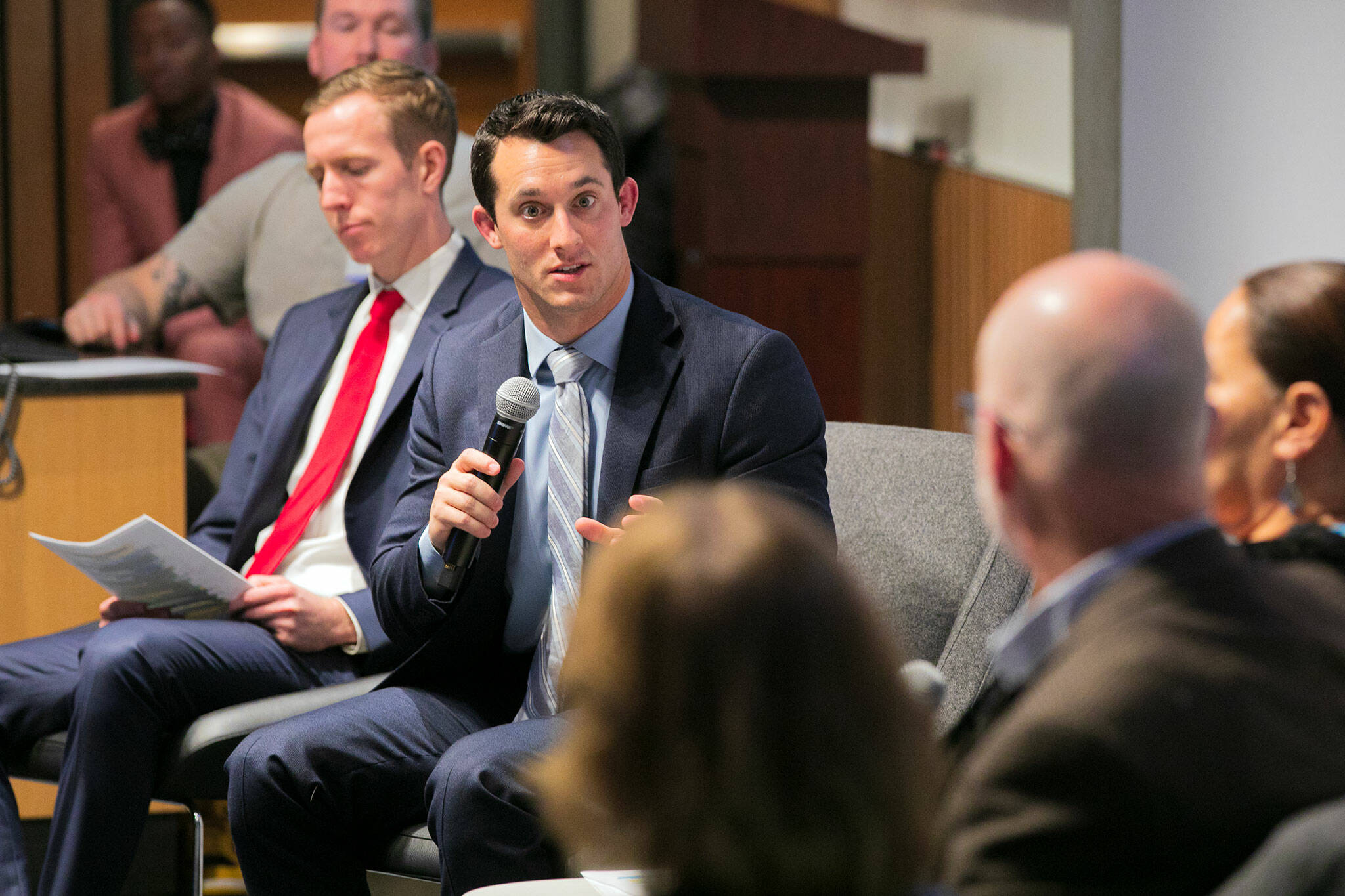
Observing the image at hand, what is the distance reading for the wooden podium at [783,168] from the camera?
4.19 m

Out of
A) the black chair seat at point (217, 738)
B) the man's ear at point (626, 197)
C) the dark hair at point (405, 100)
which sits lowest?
the black chair seat at point (217, 738)

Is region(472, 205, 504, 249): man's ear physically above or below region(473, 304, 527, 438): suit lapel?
above

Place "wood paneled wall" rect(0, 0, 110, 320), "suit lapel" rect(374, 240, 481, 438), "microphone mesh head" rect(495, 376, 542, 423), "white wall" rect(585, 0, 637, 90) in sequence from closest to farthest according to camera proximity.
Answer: "microphone mesh head" rect(495, 376, 542, 423)
"suit lapel" rect(374, 240, 481, 438)
"wood paneled wall" rect(0, 0, 110, 320)
"white wall" rect(585, 0, 637, 90)

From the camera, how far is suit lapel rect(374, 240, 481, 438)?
2336 mm

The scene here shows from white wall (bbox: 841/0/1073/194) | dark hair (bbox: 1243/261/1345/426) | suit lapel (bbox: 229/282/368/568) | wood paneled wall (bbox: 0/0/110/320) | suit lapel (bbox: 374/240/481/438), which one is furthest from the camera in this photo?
wood paneled wall (bbox: 0/0/110/320)

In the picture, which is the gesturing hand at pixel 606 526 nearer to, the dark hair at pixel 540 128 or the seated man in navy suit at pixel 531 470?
the seated man in navy suit at pixel 531 470

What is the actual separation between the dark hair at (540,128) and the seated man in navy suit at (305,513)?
0.36 meters

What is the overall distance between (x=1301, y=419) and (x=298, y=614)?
1482 millimetres

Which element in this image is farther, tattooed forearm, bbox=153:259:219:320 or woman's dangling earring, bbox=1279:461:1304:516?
tattooed forearm, bbox=153:259:219:320

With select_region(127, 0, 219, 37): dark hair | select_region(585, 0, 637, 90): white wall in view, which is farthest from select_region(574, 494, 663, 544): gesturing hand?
select_region(585, 0, 637, 90): white wall

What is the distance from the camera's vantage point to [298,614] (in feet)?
7.30

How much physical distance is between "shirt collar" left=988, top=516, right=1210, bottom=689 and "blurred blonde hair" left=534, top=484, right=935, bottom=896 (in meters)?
0.24

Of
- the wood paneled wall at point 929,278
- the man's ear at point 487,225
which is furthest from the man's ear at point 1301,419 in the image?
the wood paneled wall at point 929,278

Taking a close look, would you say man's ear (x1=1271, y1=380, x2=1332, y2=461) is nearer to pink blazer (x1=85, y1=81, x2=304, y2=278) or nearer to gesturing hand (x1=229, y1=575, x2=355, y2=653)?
gesturing hand (x1=229, y1=575, x2=355, y2=653)
